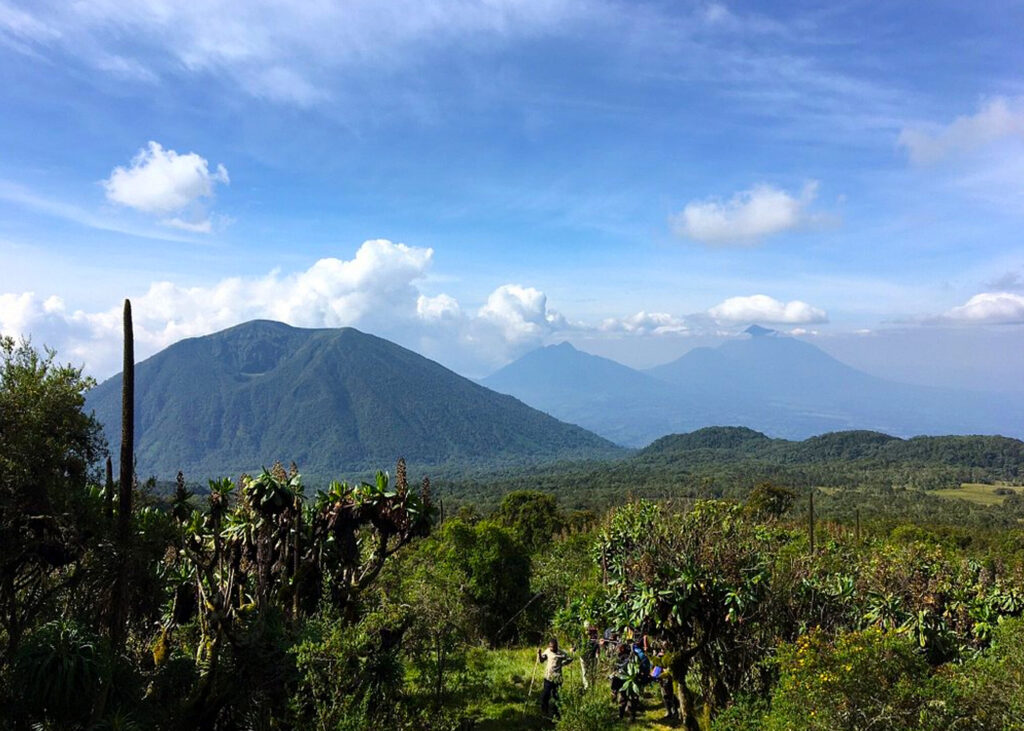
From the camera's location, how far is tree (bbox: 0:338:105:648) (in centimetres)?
915

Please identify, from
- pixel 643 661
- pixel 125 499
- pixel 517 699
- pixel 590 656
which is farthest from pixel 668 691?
pixel 125 499

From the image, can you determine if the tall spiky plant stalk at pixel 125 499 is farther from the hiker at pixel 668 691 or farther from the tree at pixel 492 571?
the tree at pixel 492 571

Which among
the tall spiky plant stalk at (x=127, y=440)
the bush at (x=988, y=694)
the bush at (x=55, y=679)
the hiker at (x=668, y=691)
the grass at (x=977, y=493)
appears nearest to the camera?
the bush at (x=988, y=694)

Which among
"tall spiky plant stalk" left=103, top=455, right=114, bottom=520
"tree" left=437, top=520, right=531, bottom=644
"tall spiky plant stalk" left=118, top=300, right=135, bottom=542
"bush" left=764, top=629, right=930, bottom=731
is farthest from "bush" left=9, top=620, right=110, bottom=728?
"tree" left=437, top=520, right=531, bottom=644

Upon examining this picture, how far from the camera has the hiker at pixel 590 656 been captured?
1065cm

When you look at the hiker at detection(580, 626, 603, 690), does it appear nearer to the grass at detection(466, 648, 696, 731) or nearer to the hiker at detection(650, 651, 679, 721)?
the grass at detection(466, 648, 696, 731)

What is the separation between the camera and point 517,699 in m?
12.6

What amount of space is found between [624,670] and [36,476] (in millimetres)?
10037

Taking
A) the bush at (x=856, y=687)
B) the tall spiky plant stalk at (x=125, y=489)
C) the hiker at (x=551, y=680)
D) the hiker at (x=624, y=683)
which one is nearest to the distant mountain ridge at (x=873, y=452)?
the hiker at (x=624, y=683)

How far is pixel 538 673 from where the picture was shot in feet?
47.4

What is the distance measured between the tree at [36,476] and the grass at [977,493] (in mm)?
107259

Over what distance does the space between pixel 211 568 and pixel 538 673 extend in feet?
25.9

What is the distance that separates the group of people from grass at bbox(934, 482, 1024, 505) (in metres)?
99.2

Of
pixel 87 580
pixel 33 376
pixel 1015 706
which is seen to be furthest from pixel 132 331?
pixel 1015 706
